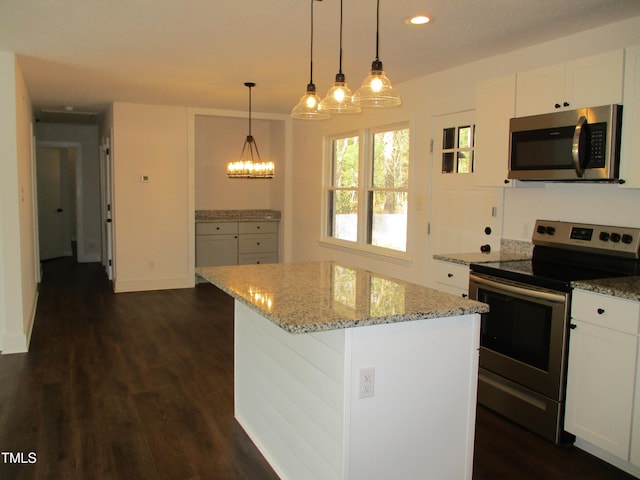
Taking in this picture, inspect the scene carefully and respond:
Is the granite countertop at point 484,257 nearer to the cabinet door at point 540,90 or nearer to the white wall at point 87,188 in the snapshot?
the cabinet door at point 540,90

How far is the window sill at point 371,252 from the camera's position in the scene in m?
5.11

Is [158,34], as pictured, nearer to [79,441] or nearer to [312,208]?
[79,441]

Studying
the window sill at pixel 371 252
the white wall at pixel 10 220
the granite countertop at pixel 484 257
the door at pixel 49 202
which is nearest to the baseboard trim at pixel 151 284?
the window sill at pixel 371 252

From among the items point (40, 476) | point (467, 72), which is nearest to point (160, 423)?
point (40, 476)

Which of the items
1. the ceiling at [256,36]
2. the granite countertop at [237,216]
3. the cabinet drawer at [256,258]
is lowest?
the cabinet drawer at [256,258]

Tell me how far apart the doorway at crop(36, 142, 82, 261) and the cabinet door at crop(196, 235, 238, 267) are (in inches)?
126

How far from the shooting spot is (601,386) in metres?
2.64

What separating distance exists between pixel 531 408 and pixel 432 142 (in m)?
2.48

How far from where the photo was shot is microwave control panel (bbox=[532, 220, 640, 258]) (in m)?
3.02

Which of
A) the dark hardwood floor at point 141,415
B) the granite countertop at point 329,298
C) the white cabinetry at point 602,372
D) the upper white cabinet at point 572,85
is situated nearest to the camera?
the granite countertop at point 329,298

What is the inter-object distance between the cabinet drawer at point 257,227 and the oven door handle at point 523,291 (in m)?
4.74

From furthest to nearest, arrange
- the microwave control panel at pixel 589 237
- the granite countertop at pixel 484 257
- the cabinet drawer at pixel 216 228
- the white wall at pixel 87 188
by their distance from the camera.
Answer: the white wall at pixel 87 188 < the cabinet drawer at pixel 216 228 < the granite countertop at pixel 484 257 < the microwave control panel at pixel 589 237

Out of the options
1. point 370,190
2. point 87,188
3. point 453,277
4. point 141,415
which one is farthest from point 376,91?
point 87,188

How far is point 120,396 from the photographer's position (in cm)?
347
